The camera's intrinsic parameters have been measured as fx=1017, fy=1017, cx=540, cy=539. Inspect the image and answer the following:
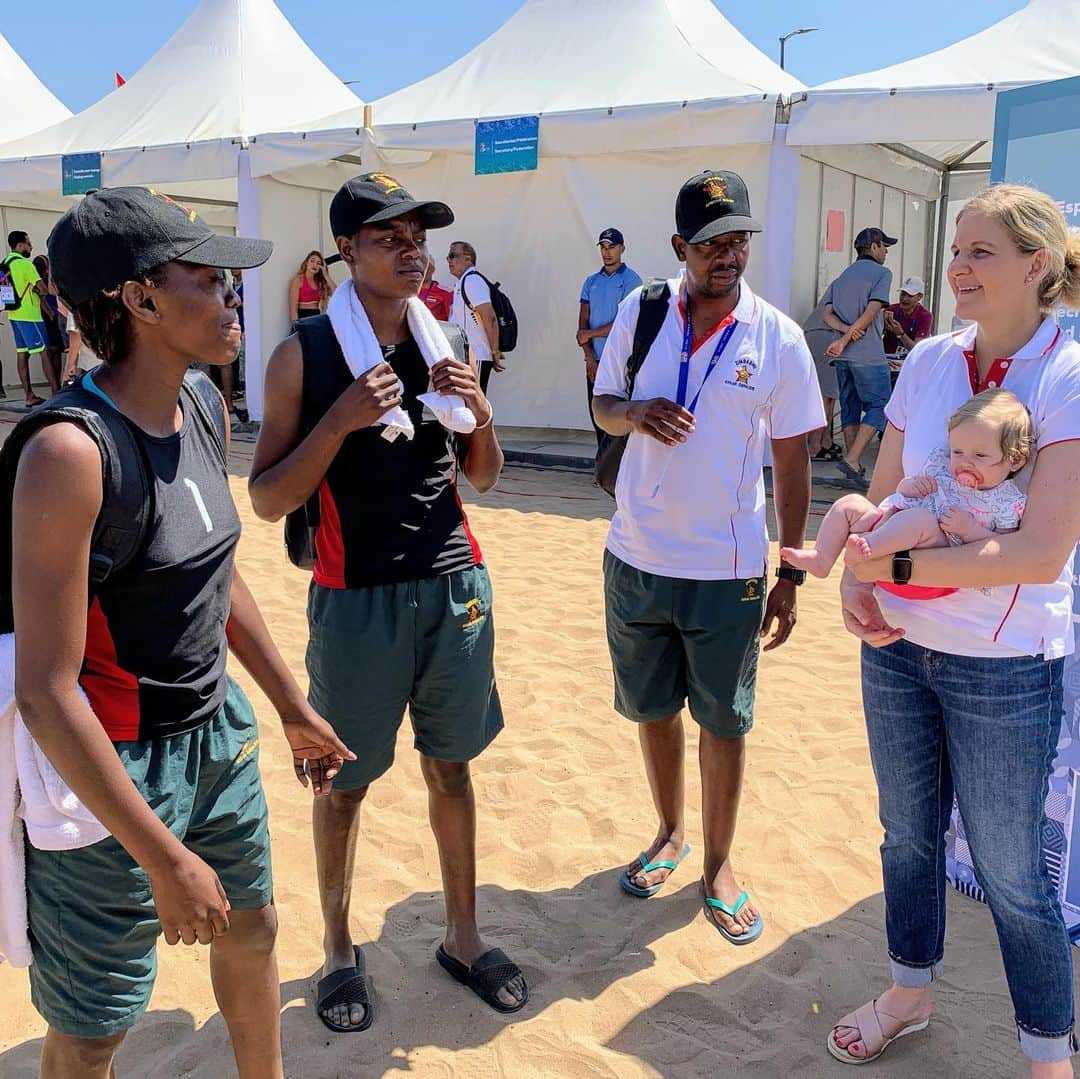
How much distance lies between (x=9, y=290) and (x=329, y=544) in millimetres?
12614

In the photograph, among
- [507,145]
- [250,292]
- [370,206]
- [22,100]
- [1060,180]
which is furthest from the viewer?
[22,100]

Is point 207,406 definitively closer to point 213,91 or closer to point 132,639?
point 132,639

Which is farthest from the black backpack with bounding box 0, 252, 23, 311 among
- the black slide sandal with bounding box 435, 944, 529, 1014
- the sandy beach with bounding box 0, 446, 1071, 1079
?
the black slide sandal with bounding box 435, 944, 529, 1014

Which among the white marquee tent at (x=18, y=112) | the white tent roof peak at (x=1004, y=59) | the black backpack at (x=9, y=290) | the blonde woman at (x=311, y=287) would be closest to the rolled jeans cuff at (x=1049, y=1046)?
the white tent roof peak at (x=1004, y=59)

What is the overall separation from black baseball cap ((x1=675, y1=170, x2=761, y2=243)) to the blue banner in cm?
66

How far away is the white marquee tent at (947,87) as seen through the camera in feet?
24.6

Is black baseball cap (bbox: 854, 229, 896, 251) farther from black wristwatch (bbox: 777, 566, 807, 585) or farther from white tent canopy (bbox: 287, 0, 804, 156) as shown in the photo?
black wristwatch (bbox: 777, 566, 807, 585)

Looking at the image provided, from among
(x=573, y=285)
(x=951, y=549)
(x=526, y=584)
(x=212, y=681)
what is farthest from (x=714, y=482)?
(x=573, y=285)

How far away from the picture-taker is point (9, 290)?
42.2 feet

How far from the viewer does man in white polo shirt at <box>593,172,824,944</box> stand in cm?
270

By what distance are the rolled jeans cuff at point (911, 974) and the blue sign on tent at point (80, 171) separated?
38.8ft

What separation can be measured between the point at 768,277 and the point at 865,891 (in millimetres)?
6542

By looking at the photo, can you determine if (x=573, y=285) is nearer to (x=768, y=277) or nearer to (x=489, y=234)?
(x=489, y=234)

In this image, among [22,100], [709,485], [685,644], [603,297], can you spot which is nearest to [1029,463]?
[709,485]
